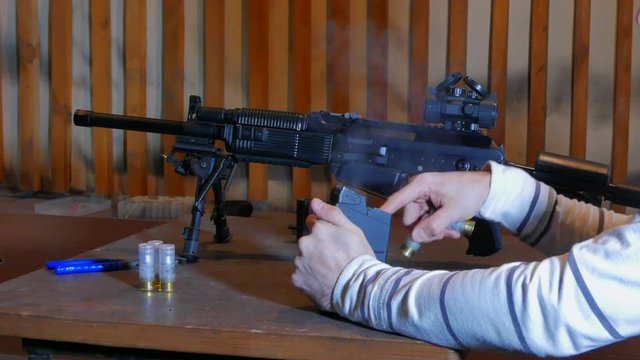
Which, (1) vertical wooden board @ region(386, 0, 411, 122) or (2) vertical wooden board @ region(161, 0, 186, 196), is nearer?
(1) vertical wooden board @ region(386, 0, 411, 122)

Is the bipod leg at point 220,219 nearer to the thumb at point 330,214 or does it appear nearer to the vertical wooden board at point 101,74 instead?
the thumb at point 330,214

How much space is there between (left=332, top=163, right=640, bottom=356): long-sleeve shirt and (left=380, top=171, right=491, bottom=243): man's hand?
136 millimetres

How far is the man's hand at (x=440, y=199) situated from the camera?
102cm

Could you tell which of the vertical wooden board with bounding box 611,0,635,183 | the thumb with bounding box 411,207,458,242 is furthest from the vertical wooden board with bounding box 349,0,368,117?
the thumb with bounding box 411,207,458,242

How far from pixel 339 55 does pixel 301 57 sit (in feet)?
0.40

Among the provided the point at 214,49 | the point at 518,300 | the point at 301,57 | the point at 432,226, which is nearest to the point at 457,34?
the point at 301,57

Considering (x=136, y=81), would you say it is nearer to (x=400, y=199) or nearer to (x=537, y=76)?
(x=537, y=76)

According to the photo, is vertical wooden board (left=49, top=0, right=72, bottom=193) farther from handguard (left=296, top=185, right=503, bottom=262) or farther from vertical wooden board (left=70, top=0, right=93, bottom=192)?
handguard (left=296, top=185, right=503, bottom=262)

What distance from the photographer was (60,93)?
254 cm

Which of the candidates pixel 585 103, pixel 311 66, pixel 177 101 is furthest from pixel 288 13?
pixel 585 103

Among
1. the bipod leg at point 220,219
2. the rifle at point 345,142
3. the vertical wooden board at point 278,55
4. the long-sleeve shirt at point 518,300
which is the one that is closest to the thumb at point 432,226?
the long-sleeve shirt at point 518,300

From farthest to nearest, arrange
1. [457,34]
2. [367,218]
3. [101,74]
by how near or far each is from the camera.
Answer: [101,74] < [457,34] < [367,218]

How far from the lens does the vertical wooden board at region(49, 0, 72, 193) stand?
2523 millimetres

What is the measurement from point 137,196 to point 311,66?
2.32 feet
